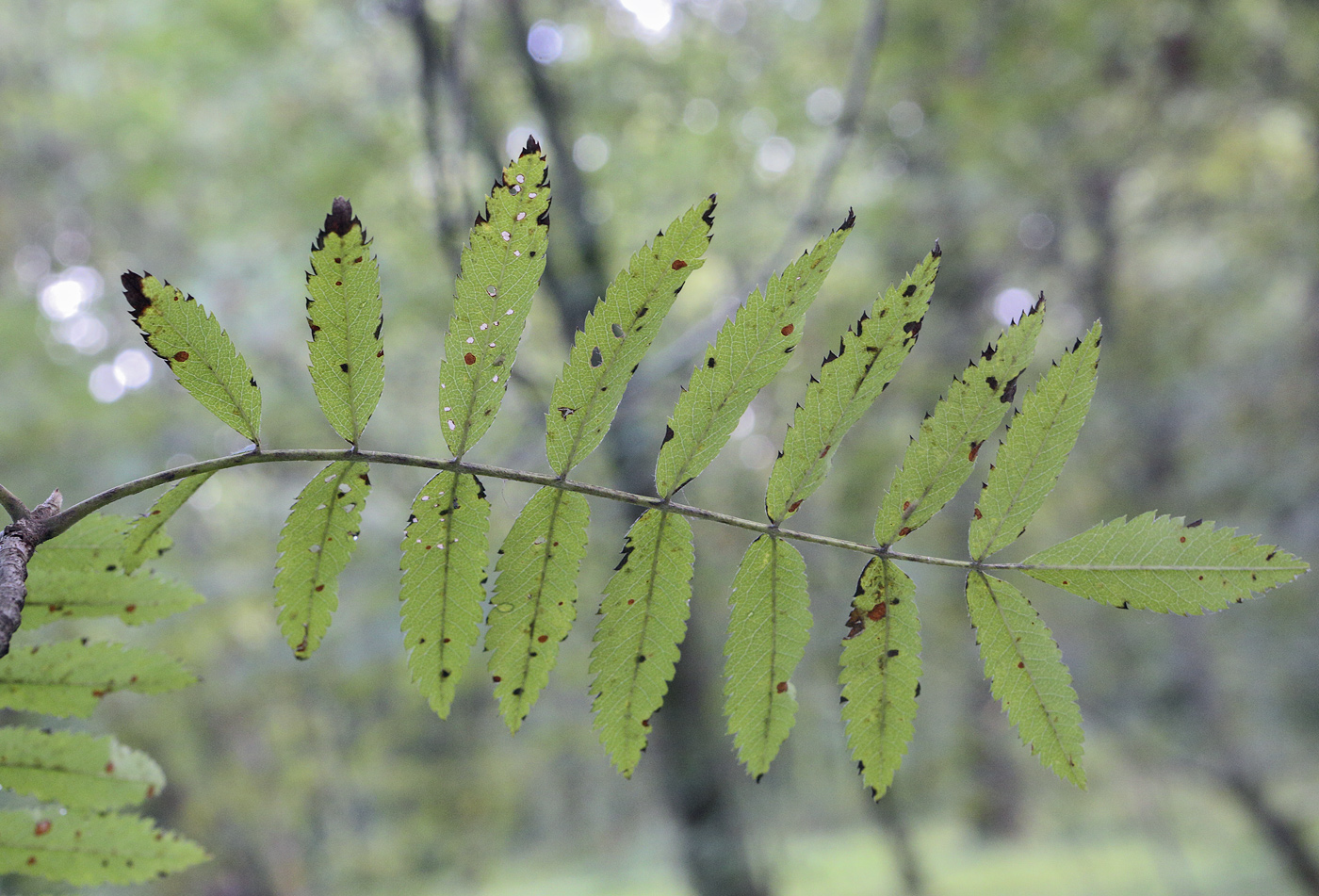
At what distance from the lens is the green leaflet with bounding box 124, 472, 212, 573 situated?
787 millimetres

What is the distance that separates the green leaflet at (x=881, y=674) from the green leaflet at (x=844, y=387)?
4.6 inches

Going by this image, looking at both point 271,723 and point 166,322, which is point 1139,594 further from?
point 271,723

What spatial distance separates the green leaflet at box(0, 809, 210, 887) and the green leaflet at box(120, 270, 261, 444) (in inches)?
23.1

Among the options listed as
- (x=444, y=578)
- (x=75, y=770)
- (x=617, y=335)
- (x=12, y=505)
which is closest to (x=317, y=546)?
(x=444, y=578)

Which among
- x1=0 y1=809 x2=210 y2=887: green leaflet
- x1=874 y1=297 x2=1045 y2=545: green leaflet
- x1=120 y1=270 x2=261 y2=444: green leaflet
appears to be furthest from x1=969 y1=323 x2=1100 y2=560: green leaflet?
x1=0 y1=809 x2=210 y2=887: green leaflet

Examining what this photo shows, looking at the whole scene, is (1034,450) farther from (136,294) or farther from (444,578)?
(136,294)

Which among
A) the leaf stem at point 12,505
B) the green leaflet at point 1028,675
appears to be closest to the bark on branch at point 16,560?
the leaf stem at point 12,505

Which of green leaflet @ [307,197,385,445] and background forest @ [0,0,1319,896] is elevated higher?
background forest @ [0,0,1319,896]

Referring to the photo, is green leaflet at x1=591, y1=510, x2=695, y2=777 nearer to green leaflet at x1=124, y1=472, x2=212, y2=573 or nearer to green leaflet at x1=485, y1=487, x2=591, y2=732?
green leaflet at x1=485, y1=487, x2=591, y2=732

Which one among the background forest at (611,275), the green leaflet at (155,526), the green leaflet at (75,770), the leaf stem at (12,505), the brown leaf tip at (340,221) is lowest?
the green leaflet at (75,770)

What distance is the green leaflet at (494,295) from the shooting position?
73 centimetres

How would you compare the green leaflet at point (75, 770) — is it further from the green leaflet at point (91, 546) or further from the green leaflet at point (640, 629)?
the green leaflet at point (640, 629)

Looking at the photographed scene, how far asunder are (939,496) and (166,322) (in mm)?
774

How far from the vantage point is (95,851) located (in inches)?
39.7
